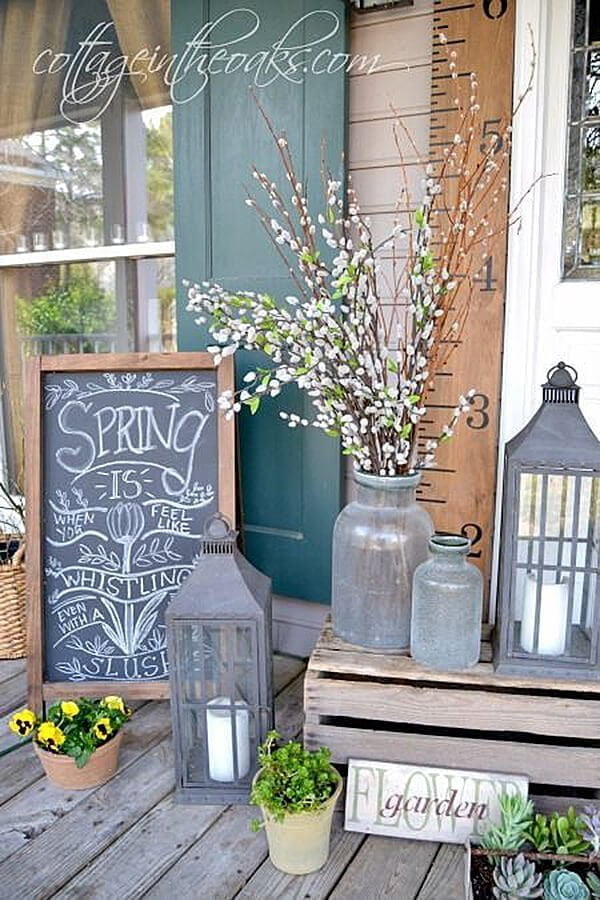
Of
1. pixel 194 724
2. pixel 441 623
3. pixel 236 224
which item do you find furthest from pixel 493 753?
pixel 236 224

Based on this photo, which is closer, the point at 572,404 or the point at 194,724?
the point at 572,404

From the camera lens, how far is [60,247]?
304 centimetres

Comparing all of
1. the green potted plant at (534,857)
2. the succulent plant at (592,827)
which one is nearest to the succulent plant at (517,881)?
the green potted plant at (534,857)

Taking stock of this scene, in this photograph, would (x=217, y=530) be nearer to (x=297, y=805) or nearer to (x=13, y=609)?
(x=297, y=805)

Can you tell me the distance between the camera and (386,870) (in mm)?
1497

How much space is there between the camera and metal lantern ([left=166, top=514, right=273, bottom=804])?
162 centimetres

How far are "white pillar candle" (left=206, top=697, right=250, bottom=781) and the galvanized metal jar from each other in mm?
307

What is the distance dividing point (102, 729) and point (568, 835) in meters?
1.00

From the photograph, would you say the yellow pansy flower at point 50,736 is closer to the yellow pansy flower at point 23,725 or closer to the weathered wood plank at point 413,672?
the yellow pansy flower at point 23,725

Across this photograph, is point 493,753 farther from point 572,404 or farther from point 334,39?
point 334,39

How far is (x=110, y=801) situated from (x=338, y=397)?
1033 millimetres

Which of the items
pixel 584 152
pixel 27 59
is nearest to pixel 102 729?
pixel 584 152

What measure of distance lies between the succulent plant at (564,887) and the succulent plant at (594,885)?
18 millimetres

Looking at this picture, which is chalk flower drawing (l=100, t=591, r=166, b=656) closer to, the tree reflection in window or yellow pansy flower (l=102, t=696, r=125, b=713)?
yellow pansy flower (l=102, t=696, r=125, b=713)
